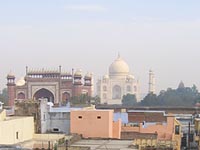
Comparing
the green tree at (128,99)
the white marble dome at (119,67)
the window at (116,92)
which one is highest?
the white marble dome at (119,67)

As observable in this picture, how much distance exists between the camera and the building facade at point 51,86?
46219mm

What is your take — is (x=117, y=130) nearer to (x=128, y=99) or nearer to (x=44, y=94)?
(x=44, y=94)

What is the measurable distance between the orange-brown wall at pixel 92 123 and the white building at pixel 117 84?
180 ft

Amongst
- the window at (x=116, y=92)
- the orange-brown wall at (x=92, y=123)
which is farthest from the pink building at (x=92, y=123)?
the window at (x=116, y=92)

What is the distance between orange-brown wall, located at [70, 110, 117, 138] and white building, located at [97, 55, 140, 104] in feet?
180

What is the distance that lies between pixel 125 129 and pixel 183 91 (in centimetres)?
5820

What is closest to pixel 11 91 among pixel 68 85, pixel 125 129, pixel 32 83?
pixel 32 83

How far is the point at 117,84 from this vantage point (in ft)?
253

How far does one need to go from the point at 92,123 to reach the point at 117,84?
58217 mm

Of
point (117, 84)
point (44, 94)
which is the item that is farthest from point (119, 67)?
point (44, 94)

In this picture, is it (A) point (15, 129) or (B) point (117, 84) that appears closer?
(A) point (15, 129)

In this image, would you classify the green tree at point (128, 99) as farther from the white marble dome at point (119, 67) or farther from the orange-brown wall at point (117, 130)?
the orange-brown wall at point (117, 130)

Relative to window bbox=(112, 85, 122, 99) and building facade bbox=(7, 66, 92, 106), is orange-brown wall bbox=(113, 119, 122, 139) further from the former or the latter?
window bbox=(112, 85, 122, 99)

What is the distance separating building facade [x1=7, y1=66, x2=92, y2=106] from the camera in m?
46.2
